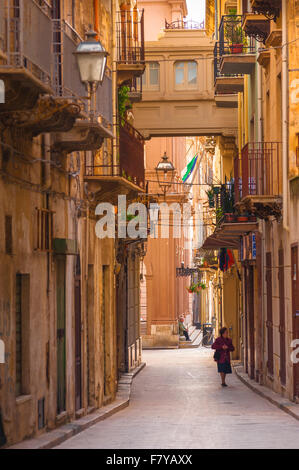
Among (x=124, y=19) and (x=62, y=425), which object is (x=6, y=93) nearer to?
(x=62, y=425)

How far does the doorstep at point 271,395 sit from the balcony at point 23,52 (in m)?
7.26

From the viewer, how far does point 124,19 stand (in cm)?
2553

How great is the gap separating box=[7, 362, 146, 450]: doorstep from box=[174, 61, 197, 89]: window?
14.0m

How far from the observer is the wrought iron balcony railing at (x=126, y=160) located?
65.8ft

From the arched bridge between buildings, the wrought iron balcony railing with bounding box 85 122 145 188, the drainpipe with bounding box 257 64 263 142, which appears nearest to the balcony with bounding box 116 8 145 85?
the wrought iron balcony railing with bounding box 85 122 145 188

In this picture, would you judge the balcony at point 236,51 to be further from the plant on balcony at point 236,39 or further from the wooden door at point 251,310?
the wooden door at point 251,310

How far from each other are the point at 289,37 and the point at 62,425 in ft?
25.3

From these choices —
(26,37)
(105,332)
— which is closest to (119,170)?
(105,332)

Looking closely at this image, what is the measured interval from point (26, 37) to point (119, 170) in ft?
31.9

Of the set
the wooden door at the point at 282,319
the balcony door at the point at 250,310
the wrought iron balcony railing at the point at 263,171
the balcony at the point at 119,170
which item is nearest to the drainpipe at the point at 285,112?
the wrought iron balcony railing at the point at 263,171

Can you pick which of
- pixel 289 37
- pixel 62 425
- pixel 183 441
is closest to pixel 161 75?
pixel 289 37

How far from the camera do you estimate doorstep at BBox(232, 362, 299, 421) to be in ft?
55.1

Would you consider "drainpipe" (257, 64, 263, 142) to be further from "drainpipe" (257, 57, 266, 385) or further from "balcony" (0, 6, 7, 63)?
"balcony" (0, 6, 7, 63)

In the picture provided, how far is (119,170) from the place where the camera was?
20.3 meters
